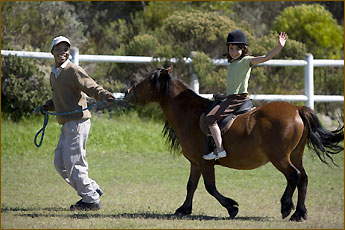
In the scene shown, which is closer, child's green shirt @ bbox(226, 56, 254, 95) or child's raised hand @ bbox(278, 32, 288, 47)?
child's raised hand @ bbox(278, 32, 288, 47)

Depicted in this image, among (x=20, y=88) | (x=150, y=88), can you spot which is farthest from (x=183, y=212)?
(x=20, y=88)

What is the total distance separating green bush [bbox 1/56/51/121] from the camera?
48.2 feet

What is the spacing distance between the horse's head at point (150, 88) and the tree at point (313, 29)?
1345 centimetres

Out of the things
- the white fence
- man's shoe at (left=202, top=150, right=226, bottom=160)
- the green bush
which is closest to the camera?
man's shoe at (left=202, top=150, right=226, bottom=160)

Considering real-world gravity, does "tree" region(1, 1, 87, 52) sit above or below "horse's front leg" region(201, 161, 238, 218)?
above

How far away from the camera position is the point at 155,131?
1507cm

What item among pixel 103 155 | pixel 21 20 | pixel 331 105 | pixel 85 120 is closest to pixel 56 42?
pixel 85 120

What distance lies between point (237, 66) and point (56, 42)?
227 centimetres

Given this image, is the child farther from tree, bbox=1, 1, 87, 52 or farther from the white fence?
tree, bbox=1, 1, 87, 52

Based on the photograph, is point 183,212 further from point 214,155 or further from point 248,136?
point 248,136

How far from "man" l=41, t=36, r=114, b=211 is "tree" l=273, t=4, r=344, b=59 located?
1380 cm

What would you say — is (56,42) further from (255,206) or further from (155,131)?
(155,131)

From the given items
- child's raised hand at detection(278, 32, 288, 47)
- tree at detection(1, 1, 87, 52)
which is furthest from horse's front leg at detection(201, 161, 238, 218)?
tree at detection(1, 1, 87, 52)

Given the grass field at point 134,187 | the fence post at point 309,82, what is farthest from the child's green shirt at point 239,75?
the fence post at point 309,82
